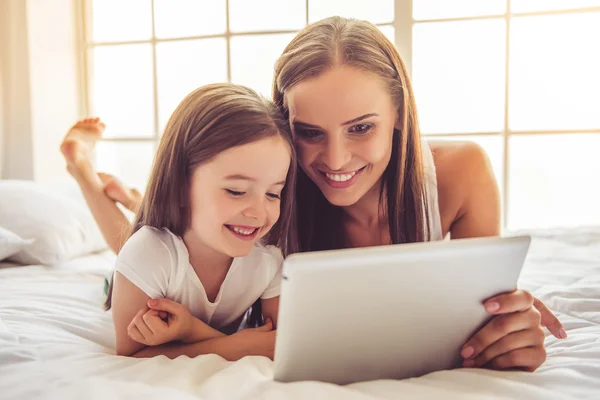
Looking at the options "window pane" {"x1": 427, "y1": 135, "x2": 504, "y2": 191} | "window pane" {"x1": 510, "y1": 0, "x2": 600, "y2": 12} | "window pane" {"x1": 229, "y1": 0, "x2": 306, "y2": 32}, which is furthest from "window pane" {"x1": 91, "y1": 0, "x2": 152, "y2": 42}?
"window pane" {"x1": 510, "y1": 0, "x2": 600, "y2": 12}

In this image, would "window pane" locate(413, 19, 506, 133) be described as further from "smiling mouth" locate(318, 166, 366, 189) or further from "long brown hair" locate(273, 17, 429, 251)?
"smiling mouth" locate(318, 166, 366, 189)

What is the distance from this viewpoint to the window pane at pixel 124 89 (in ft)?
10.1

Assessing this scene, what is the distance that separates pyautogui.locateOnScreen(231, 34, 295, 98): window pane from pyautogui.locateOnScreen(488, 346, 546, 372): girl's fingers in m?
2.20

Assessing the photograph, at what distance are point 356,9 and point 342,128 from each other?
1.83 metres

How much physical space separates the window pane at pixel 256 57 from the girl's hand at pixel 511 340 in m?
2.19

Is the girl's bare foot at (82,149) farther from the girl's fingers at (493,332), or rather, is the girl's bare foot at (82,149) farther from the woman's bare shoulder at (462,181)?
the girl's fingers at (493,332)

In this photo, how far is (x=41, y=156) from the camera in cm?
276

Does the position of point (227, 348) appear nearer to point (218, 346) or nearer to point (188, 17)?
point (218, 346)

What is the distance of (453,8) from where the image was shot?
2713 millimetres

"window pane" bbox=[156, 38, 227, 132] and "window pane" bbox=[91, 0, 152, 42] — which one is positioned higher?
"window pane" bbox=[91, 0, 152, 42]

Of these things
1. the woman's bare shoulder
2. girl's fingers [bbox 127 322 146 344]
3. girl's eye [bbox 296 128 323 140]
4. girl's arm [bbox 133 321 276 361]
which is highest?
girl's eye [bbox 296 128 323 140]

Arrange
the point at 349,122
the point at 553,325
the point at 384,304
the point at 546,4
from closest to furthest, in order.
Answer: the point at 384,304 < the point at 553,325 < the point at 349,122 < the point at 546,4

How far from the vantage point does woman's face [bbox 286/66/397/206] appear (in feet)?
3.62

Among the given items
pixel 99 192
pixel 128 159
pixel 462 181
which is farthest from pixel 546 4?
pixel 128 159
